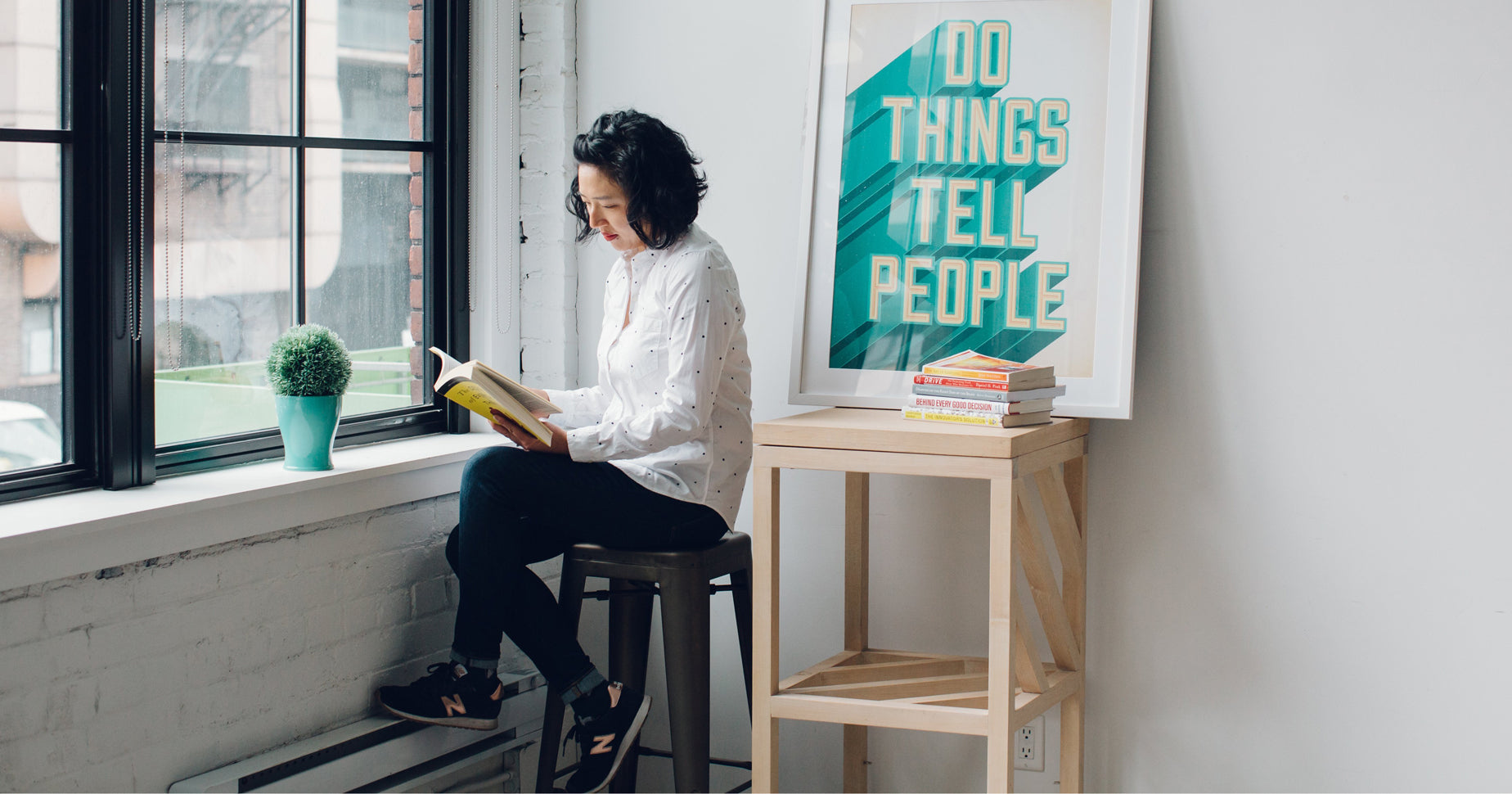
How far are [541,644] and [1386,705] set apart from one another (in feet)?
5.20

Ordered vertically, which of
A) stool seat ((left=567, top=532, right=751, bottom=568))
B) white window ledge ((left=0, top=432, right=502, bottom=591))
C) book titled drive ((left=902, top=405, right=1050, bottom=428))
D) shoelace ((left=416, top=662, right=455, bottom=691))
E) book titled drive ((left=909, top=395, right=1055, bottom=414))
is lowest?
shoelace ((left=416, top=662, right=455, bottom=691))

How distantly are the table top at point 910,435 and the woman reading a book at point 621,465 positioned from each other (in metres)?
0.15

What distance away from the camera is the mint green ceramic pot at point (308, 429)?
7.75 feet

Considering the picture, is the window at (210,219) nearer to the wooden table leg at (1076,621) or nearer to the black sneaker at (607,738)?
the black sneaker at (607,738)

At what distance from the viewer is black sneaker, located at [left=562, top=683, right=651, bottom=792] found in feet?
7.66

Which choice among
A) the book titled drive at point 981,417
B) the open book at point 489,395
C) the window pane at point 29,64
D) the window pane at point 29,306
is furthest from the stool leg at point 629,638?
the window pane at point 29,64

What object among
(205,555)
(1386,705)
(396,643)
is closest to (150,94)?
(205,555)

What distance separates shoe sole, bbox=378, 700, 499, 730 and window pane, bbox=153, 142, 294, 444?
645 millimetres

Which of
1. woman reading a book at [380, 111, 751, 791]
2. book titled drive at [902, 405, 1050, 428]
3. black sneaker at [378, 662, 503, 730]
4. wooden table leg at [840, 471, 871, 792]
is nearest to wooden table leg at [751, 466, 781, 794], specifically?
woman reading a book at [380, 111, 751, 791]

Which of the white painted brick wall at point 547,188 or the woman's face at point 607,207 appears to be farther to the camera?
the white painted brick wall at point 547,188

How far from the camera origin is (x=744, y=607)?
8.34 feet

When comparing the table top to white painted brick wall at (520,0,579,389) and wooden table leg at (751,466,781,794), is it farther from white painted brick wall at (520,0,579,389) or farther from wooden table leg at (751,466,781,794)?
white painted brick wall at (520,0,579,389)

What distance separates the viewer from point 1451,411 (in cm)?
228

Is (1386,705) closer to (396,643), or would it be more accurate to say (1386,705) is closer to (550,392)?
(550,392)
